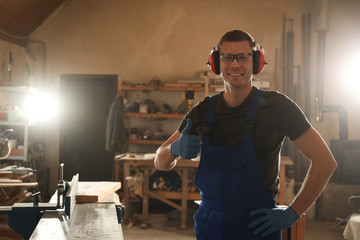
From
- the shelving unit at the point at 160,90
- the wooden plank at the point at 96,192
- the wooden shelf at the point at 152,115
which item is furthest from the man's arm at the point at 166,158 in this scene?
the wooden shelf at the point at 152,115

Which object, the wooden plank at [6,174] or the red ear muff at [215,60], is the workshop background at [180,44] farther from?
the red ear muff at [215,60]

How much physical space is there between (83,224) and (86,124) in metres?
4.86

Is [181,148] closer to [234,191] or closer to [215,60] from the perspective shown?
[234,191]

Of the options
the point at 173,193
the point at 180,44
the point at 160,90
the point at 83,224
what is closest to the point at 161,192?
the point at 173,193

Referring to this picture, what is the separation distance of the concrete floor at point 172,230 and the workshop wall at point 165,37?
1.55 meters

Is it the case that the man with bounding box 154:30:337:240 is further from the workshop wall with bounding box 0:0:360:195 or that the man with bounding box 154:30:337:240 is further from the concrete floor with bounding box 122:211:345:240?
the workshop wall with bounding box 0:0:360:195

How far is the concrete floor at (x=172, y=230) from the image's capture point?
15.5 feet

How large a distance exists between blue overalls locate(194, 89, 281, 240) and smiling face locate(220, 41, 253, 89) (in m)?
0.09

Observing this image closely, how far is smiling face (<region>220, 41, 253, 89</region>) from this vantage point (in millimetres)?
1710

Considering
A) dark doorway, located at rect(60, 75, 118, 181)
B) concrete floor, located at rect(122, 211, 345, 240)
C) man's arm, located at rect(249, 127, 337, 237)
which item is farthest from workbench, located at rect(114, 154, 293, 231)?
man's arm, located at rect(249, 127, 337, 237)

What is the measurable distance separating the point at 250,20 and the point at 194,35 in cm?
96

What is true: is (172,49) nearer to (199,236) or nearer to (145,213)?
(145,213)

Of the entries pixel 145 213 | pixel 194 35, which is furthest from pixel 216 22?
pixel 145 213

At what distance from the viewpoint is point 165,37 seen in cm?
649
